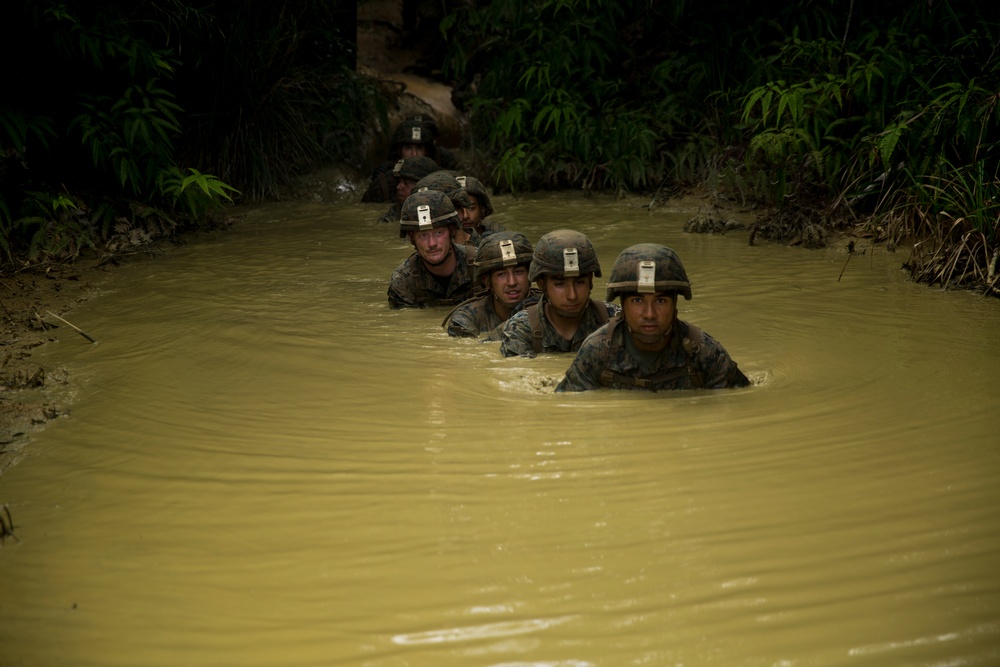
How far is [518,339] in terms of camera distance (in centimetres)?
708

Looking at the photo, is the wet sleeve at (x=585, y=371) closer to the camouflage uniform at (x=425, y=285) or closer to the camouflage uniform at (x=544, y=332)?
the camouflage uniform at (x=544, y=332)

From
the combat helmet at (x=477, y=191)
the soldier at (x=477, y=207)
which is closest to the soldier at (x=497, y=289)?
the soldier at (x=477, y=207)

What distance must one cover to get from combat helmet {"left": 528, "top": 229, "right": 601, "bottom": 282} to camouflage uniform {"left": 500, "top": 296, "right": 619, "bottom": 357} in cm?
41

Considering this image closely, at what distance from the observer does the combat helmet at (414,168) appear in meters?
13.3

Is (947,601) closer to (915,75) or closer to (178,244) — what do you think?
(915,75)

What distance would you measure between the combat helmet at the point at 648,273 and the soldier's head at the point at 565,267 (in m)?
0.77

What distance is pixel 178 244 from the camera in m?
12.2

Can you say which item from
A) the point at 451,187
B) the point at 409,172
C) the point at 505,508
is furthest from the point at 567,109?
the point at 505,508

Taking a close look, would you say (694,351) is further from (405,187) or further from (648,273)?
(405,187)

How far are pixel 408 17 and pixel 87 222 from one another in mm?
10290

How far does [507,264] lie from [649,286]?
2.04 meters

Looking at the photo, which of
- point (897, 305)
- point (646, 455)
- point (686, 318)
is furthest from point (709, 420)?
point (897, 305)

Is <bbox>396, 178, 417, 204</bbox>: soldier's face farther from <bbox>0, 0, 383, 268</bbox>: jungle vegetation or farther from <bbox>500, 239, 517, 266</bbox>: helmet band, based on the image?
<bbox>500, 239, 517, 266</bbox>: helmet band

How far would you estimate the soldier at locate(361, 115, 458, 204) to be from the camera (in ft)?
48.0
